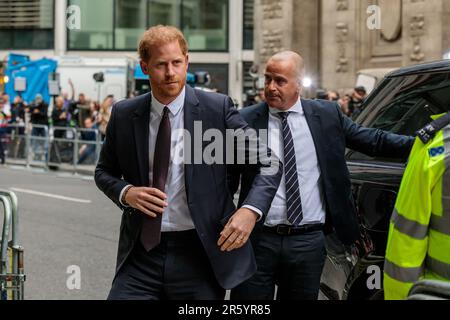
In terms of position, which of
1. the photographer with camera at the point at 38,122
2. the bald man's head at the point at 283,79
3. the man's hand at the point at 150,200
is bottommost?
the photographer with camera at the point at 38,122

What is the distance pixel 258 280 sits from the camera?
488cm

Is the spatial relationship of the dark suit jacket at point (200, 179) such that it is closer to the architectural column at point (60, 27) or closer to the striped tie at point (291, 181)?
the striped tie at point (291, 181)

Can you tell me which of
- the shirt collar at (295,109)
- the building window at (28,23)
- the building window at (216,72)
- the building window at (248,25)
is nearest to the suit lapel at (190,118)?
the shirt collar at (295,109)

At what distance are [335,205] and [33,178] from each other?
646 inches

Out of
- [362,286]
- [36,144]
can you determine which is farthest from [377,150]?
[36,144]

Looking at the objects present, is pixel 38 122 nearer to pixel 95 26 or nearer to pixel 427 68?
pixel 427 68

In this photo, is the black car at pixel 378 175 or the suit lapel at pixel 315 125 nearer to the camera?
the black car at pixel 378 175

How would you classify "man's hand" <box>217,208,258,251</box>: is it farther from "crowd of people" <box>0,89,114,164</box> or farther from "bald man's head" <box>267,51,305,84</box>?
"crowd of people" <box>0,89,114,164</box>

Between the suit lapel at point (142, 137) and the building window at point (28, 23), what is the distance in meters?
45.2

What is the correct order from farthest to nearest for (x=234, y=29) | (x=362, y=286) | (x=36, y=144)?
(x=234, y=29) → (x=36, y=144) → (x=362, y=286)

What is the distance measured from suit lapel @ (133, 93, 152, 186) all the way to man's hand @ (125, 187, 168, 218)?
6.0 inches

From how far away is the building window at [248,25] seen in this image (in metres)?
46.6

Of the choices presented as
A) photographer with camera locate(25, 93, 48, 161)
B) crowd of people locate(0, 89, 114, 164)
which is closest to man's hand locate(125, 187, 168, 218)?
crowd of people locate(0, 89, 114, 164)
